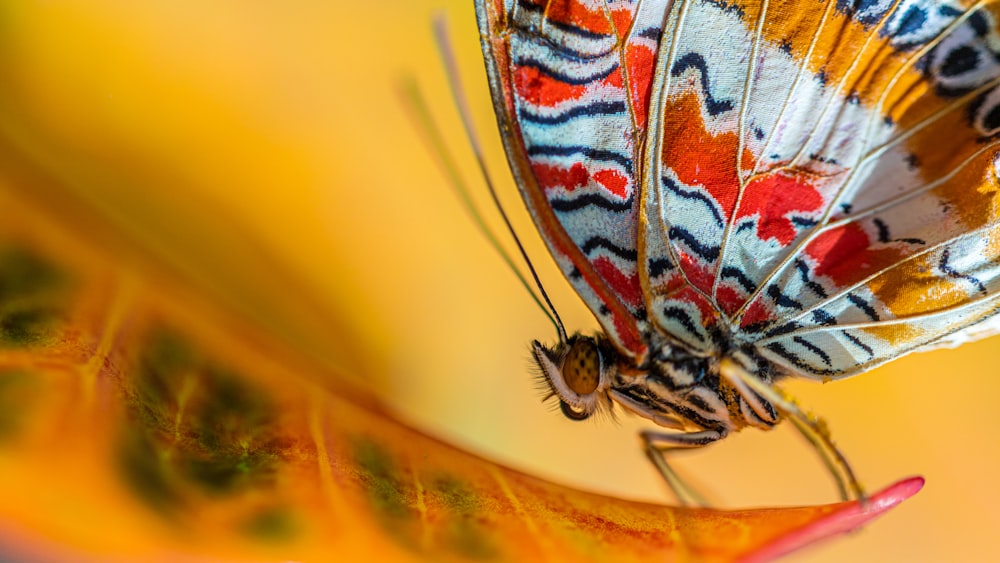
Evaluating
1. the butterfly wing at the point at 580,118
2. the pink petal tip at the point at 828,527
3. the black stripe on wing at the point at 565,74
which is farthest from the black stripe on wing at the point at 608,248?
the pink petal tip at the point at 828,527

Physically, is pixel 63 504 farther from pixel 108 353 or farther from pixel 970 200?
pixel 970 200

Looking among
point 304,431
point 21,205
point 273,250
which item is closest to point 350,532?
point 304,431

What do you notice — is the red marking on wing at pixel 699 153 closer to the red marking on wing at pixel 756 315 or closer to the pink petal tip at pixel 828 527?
the red marking on wing at pixel 756 315

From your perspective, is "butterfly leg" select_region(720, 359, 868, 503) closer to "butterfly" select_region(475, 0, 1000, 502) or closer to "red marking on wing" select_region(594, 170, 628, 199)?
"butterfly" select_region(475, 0, 1000, 502)

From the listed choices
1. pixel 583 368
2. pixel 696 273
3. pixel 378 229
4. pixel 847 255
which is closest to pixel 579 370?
pixel 583 368

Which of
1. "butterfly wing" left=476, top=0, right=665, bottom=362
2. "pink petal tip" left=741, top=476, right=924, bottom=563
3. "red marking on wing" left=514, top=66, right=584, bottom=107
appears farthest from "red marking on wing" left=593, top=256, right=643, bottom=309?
"pink petal tip" left=741, top=476, right=924, bottom=563

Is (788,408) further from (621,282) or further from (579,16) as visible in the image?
(579,16)
